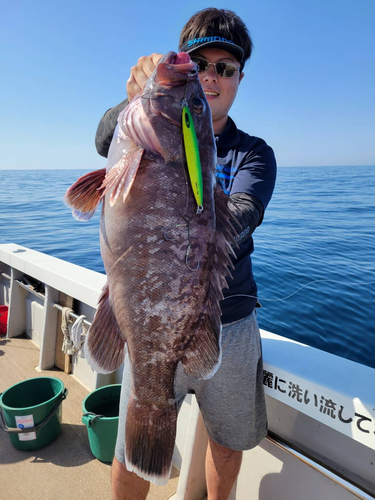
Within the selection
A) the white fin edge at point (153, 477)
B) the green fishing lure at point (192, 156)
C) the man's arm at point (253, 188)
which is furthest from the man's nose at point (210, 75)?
the white fin edge at point (153, 477)

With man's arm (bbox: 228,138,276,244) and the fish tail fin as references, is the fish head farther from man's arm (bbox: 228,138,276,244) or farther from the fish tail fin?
the fish tail fin

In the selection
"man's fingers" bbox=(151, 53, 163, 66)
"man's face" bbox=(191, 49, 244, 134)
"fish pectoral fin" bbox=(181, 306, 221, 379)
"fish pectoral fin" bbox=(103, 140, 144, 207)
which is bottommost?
A: "fish pectoral fin" bbox=(181, 306, 221, 379)

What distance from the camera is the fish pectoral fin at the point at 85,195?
1.46 metres

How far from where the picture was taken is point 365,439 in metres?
1.78

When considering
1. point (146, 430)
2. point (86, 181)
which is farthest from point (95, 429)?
point (86, 181)

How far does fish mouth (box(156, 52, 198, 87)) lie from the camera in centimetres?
144

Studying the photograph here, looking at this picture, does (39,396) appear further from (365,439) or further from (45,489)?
(365,439)

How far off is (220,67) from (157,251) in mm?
1300

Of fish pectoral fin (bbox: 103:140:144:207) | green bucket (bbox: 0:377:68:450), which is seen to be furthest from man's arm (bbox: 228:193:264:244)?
green bucket (bbox: 0:377:68:450)

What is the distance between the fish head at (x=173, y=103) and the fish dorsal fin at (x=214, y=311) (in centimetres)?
25

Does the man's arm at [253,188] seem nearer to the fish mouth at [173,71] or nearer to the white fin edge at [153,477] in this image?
the fish mouth at [173,71]

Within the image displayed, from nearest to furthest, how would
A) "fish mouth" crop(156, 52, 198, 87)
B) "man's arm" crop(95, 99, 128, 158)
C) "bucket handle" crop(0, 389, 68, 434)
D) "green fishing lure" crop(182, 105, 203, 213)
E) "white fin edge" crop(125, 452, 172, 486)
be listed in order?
"green fishing lure" crop(182, 105, 203, 213), "fish mouth" crop(156, 52, 198, 87), "white fin edge" crop(125, 452, 172, 486), "man's arm" crop(95, 99, 128, 158), "bucket handle" crop(0, 389, 68, 434)

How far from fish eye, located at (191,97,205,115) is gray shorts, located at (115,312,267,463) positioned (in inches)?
46.2

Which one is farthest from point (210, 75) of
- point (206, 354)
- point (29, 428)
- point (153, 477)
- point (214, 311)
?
point (29, 428)
